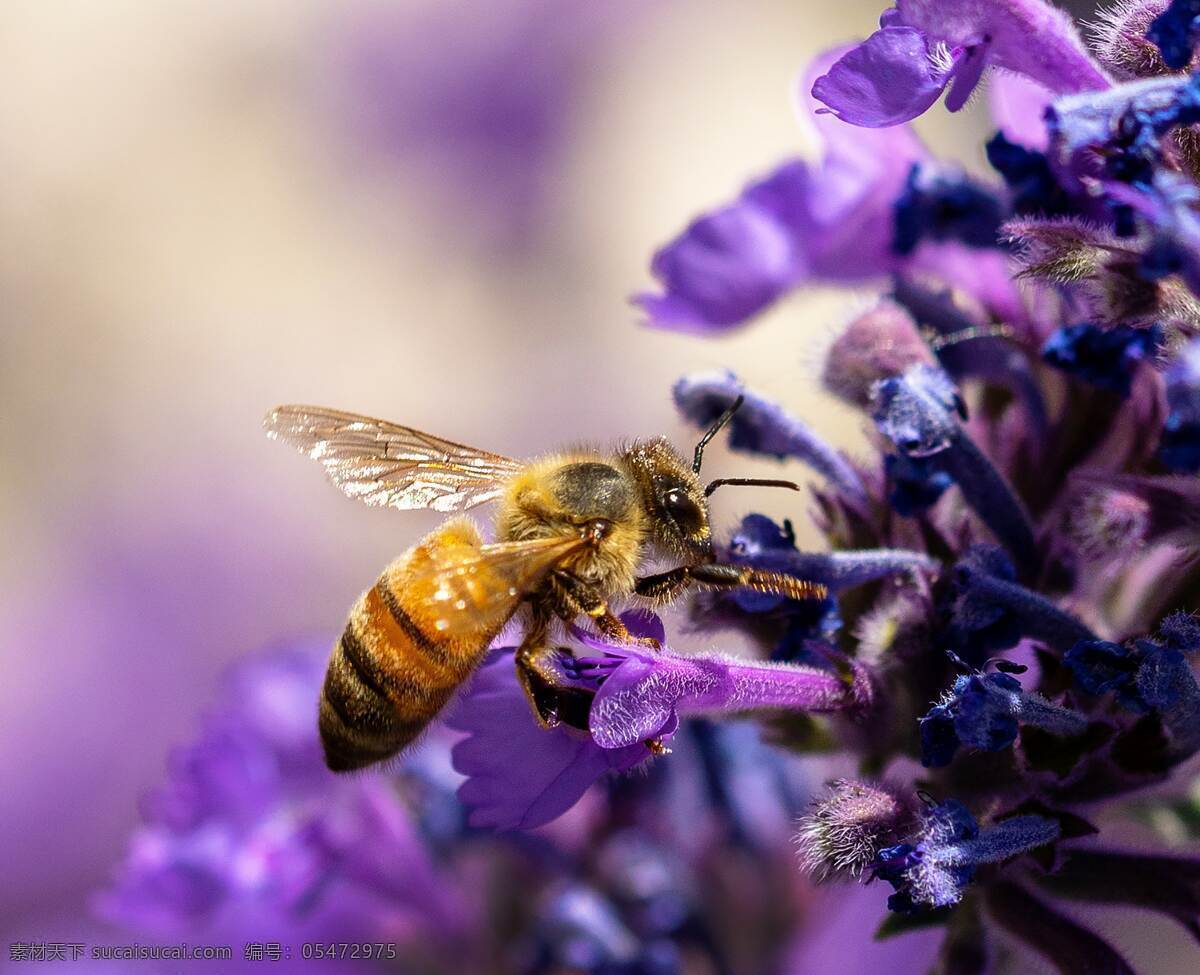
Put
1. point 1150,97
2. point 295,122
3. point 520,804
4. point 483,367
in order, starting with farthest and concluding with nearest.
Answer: point 295,122
point 483,367
point 520,804
point 1150,97

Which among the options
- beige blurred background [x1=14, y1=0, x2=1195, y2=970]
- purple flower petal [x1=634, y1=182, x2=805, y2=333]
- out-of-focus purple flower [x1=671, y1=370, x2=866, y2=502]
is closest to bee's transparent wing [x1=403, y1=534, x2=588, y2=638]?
out-of-focus purple flower [x1=671, y1=370, x2=866, y2=502]

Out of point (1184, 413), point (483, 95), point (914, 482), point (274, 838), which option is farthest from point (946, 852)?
point (483, 95)

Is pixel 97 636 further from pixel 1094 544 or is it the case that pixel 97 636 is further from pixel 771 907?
pixel 1094 544

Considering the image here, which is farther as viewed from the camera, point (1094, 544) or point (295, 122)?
point (295, 122)

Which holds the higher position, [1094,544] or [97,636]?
[1094,544]

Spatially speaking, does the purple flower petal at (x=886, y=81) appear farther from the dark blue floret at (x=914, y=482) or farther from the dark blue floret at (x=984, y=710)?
the dark blue floret at (x=984, y=710)

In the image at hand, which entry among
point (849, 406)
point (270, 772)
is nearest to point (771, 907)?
point (270, 772)

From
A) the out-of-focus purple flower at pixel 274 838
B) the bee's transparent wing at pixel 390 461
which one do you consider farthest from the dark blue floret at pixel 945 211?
the out-of-focus purple flower at pixel 274 838
